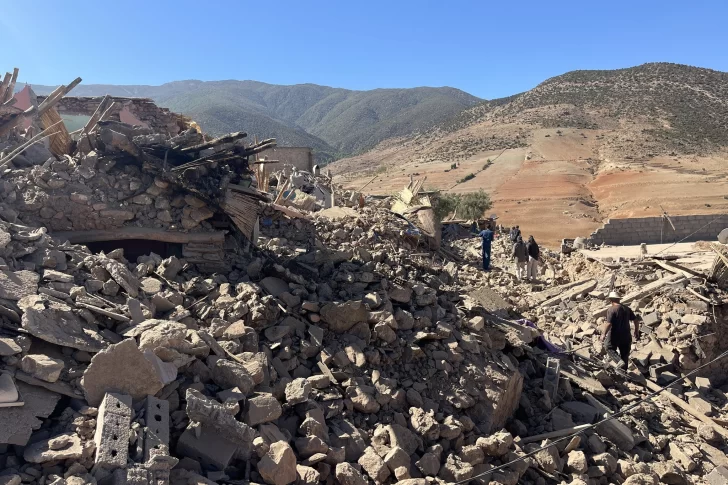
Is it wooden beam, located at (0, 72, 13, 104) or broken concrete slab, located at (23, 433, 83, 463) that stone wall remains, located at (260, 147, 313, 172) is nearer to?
wooden beam, located at (0, 72, 13, 104)

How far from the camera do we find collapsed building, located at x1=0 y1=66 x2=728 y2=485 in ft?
10.6

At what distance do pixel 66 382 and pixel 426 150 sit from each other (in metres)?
54.6

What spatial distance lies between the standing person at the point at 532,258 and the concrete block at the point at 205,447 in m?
9.23

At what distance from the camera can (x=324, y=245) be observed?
739cm

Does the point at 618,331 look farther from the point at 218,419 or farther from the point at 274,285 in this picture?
the point at 218,419

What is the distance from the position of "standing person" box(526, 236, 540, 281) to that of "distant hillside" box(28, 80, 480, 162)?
61223 millimetres

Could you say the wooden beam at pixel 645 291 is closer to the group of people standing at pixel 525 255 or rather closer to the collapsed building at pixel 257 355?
the collapsed building at pixel 257 355

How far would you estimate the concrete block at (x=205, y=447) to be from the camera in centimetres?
328

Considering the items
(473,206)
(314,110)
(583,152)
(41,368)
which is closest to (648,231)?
(473,206)

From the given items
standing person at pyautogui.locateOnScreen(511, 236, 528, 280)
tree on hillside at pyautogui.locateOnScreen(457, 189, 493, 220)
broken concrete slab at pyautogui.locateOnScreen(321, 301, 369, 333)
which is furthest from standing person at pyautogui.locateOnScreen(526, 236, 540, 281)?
tree on hillside at pyautogui.locateOnScreen(457, 189, 493, 220)

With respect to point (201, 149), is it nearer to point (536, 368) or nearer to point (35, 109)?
point (35, 109)

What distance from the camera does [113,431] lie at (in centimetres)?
297


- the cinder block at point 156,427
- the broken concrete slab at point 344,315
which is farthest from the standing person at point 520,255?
the cinder block at point 156,427

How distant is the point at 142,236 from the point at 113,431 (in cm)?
327
